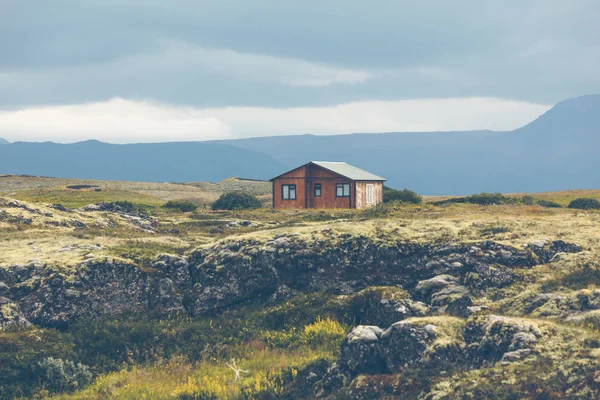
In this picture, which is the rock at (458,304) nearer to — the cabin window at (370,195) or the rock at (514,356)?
the rock at (514,356)

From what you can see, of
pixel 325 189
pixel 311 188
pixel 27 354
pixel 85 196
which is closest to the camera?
pixel 27 354

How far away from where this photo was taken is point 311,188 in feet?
238

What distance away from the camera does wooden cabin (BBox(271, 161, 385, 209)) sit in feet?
231

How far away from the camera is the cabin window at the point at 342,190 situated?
7025 cm

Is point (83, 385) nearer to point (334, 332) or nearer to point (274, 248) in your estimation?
point (334, 332)

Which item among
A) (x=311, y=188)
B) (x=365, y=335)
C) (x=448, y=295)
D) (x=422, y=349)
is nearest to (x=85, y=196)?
(x=311, y=188)

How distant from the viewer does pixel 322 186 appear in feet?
235

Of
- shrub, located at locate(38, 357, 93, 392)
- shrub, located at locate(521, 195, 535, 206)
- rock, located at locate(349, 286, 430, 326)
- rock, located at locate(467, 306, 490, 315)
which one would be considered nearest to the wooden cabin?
shrub, located at locate(521, 195, 535, 206)

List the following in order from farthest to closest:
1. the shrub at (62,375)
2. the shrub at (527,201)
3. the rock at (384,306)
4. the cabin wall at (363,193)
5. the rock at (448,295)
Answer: the cabin wall at (363,193) < the shrub at (527,201) < the rock at (448,295) < the rock at (384,306) < the shrub at (62,375)

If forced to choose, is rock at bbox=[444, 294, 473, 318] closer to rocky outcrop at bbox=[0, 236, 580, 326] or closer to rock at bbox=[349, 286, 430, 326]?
rocky outcrop at bbox=[0, 236, 580, 326]

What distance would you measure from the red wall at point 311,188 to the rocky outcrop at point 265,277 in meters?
37.6

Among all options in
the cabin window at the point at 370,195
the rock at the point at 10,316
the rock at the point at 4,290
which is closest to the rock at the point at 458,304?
the rock at the point at 10,316

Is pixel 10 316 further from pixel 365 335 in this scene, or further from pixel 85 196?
pixel 85 196

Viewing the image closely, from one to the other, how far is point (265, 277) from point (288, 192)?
142 feet
